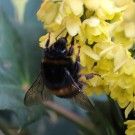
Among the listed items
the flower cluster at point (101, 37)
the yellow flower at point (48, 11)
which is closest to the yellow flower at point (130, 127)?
the flower cluster at point (101, 37)

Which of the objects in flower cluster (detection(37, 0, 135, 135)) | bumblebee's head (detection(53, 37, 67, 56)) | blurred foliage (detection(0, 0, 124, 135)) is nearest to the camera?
flower cluster (detection(37, 0, 135, 135))

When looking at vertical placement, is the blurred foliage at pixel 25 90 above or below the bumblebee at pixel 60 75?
below

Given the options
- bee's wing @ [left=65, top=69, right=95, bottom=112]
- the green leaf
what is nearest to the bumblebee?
bee's wing @ [left=65, top=69, right=95, bottom=112]

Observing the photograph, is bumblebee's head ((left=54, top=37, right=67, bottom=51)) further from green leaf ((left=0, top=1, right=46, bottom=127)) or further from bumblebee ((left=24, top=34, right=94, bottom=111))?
green leaf ((left=0, top=1, right=46, bottom=127))

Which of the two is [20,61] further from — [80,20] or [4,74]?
[80,20]

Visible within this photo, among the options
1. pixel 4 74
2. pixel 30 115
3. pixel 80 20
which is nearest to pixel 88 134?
pixel 30 115

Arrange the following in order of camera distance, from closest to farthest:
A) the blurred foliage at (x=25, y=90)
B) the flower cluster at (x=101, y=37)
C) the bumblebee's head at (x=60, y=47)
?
the flower cluster at (x=101, y=37) → the bumblebee's head at (x=60, y=47) → the blurred foliage at (x=25, y=90)

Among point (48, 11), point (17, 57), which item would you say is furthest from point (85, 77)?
point (17, 57)

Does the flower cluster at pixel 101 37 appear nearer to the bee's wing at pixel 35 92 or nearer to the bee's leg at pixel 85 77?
the bee's leg at pixel 85 77
